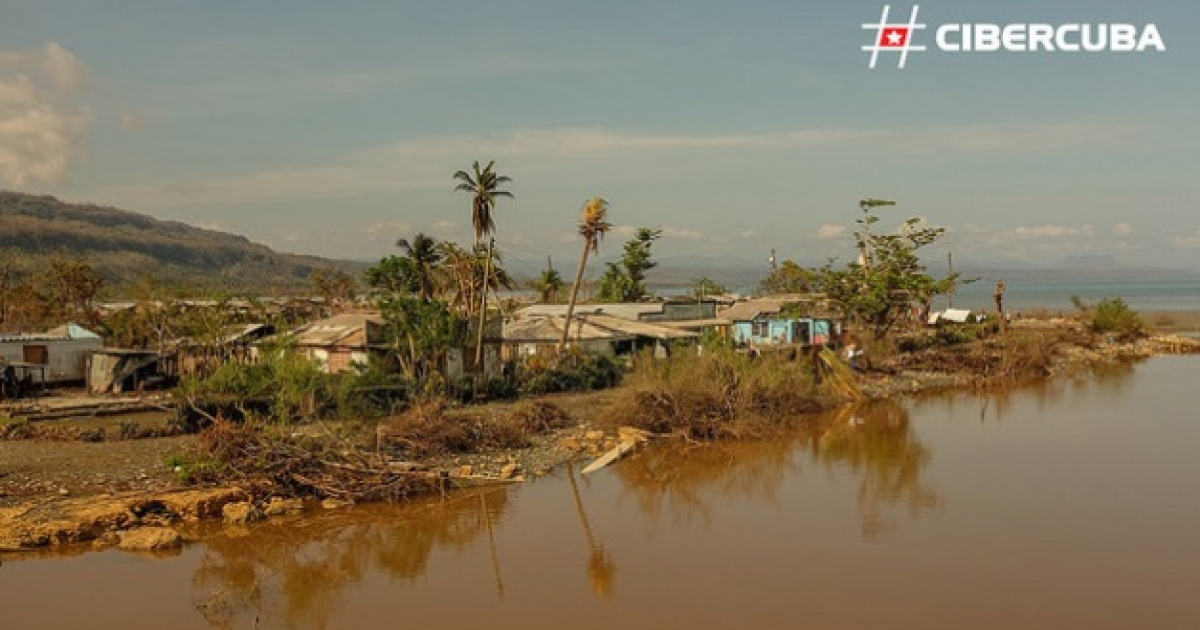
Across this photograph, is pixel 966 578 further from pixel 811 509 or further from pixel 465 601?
pixel 465 601

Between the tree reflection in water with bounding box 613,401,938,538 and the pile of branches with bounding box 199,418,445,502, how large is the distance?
3.98m

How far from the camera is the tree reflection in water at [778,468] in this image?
16.5 meters

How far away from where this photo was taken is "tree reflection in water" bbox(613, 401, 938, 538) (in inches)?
651

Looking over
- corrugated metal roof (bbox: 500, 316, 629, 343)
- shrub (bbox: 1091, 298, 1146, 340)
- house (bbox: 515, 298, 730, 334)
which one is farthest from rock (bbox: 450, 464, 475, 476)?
shrub (bbox: 1091, 298, 1146, 340)

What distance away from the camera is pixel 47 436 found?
19031mm

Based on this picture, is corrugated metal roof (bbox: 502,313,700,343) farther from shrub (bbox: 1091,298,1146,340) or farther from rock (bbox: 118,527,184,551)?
shrub (bbox: 1091,298,1146,340)

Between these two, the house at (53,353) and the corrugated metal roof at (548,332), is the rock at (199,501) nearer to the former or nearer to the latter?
the house at (53,353)

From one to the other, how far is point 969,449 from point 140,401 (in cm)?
1825

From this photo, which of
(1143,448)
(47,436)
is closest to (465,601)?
(47,436)

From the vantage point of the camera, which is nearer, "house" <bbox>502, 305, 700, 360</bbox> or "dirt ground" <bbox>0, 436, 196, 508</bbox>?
"dirt ground" <bbox>0, 436, 196, 508</bbox>

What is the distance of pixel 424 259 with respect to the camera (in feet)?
117

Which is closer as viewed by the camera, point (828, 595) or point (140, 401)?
point (828, 595)

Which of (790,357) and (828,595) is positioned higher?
(790,357)

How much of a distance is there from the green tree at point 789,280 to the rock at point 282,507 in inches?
1125
